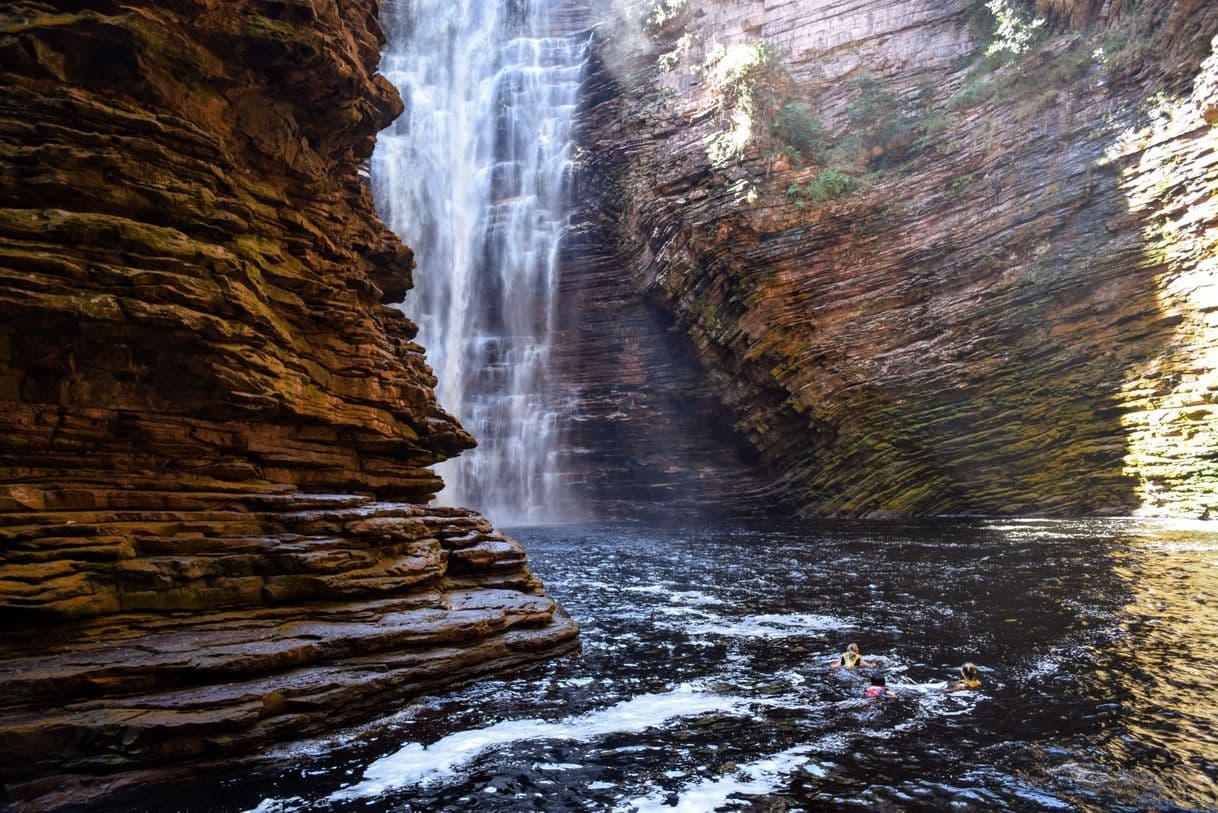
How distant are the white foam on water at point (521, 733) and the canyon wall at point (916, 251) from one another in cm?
2098

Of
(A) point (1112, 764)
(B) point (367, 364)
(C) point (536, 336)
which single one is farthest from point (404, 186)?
(A) point (1112, 764)

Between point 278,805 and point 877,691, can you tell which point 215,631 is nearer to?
point 278,805

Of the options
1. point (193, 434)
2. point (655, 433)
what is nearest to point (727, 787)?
point (193, 434)

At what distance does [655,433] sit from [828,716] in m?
27.1

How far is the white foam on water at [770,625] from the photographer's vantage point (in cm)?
976

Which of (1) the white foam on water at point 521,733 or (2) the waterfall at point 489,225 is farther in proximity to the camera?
(2) the waterfall at point 489,225

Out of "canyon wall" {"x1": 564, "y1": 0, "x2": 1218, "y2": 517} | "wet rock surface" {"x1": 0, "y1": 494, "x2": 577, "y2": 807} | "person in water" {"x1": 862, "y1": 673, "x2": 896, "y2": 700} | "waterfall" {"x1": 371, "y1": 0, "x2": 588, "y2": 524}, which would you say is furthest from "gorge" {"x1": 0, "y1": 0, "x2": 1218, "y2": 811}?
"waterfall" {"x1": 371, "y1": 0, "x2": 588, "y2": 524}

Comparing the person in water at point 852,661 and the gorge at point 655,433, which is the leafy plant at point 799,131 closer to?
the gorge at point 655,433

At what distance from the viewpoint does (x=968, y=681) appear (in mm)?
7125

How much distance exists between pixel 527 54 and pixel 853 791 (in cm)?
4345

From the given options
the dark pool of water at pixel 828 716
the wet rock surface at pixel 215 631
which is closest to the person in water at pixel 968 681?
the dark pool of water at pixel 828 716

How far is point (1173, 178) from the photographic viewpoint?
21672mm

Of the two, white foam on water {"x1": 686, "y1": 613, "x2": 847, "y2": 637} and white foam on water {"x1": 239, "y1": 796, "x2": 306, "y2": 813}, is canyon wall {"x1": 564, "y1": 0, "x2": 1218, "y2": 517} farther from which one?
white foam on water {"x1": 239, "y1": 796, "x2": 306, "y2": 813}

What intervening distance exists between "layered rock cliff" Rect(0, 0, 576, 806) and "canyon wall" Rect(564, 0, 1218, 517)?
1988cm
